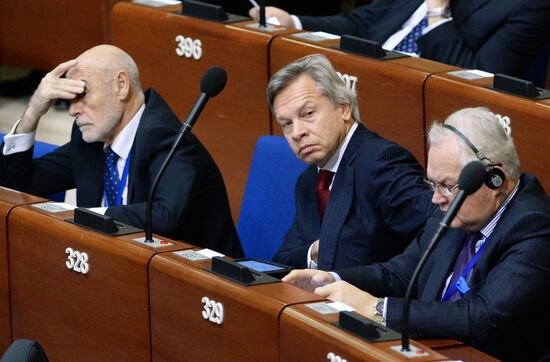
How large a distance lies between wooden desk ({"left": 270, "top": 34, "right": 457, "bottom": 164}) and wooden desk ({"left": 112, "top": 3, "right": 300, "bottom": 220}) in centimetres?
35

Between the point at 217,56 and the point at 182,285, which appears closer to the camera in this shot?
the point at 182,285

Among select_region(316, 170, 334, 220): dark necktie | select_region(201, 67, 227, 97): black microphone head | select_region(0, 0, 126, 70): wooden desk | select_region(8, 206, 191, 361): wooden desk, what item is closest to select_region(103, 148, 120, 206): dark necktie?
select_region(8, 206, 191, 361): wooden desk

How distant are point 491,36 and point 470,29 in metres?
0.09

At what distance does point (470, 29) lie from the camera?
174 inches

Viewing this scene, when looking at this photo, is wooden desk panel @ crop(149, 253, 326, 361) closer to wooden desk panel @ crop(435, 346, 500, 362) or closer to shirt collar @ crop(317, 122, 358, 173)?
wooden desk panel @ crop(435, 346, 500, 362)

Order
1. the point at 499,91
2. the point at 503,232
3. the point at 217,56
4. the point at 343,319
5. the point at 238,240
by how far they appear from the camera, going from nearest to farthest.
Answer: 1. the point at 343,319
2. the point at 503,232
3. the point at 499,91
4. the point at 238,240
5. the point at 217,56

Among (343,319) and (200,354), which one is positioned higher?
(343,319)

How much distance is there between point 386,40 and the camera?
4754 millimetres

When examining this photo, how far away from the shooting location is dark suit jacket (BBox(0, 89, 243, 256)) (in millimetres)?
3549

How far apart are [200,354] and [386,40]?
2240 mm

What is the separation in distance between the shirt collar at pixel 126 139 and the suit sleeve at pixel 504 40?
125 cm

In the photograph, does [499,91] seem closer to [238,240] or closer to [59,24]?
[238,240]

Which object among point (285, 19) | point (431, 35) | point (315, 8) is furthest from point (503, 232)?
point (315, 8)

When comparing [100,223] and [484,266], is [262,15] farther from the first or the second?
[484,266]
